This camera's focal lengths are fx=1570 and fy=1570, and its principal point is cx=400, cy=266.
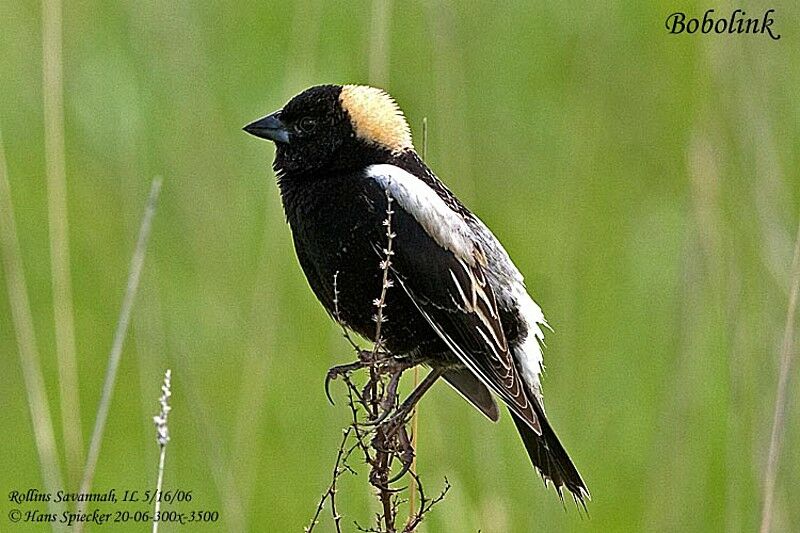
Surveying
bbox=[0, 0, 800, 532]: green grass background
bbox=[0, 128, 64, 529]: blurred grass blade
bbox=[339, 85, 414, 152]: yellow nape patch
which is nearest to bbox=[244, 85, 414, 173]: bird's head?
bbox=[339, 85, 414, 152]: yellow nape patch

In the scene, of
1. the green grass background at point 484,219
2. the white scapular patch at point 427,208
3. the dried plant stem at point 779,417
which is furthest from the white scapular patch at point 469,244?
the dried plant stem at point 779,417

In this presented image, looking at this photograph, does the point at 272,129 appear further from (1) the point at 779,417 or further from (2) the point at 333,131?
(1) the point at 779,417

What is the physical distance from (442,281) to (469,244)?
0.37 feet

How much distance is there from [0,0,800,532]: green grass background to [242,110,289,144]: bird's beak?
25cm

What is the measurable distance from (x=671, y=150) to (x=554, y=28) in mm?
748

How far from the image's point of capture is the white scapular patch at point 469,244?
3.10 meters

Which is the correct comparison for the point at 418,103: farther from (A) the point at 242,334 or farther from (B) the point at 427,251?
(B) the point at 427,251

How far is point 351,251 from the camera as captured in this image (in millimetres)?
3062

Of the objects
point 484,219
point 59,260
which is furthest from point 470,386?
point 484,219

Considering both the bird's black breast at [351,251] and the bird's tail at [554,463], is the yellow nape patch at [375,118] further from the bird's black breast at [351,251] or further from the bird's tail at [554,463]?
the bird's tail at [554,463]

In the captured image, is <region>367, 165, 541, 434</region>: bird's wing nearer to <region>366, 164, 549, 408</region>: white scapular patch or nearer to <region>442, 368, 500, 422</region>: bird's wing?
<region>366, 164, 549, 408</region>: white scapular patch

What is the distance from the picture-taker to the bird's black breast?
3062 millimetres

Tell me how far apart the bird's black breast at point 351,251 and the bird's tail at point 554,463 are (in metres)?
0.27

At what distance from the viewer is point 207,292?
4.59 metres
